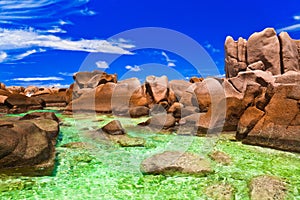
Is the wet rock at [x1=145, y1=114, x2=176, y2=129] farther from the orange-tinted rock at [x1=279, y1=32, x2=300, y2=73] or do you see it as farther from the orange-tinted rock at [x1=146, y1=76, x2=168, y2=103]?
the orange-tinted rock at [x1=279, y1=32, x2=300, y2=73]

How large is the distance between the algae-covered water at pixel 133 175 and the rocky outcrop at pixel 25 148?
0.51 metres

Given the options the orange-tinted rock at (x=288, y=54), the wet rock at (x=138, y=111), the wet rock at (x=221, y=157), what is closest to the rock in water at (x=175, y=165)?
the wet rock at (x=221, y=157)

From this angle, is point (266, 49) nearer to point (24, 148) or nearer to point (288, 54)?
point (288, 54)

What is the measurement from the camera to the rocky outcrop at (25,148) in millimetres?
8156

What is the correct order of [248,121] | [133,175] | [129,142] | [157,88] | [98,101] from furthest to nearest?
1. [157,88]
2. [98,101]
3. [248,121]
4. [129,142]
5. [133,175]

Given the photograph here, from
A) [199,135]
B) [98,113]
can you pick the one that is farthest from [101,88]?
[199,135]

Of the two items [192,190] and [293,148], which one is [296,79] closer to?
[293,148]

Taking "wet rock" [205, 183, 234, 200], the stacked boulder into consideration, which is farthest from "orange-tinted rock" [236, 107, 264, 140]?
"wet rock" [205, 183, 234, 200]

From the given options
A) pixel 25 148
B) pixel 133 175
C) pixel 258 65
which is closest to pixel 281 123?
pixel 133 175

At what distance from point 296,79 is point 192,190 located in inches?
359

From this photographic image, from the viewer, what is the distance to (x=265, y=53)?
32719 millimetres

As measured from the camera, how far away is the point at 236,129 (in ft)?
46.5

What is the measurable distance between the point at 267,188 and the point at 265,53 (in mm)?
29417

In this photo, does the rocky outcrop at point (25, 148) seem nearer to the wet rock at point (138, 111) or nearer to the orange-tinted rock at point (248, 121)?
the orange-tinted rock at point (248, 121)
